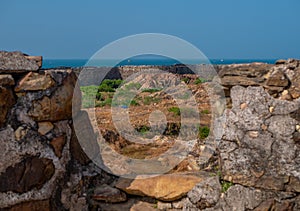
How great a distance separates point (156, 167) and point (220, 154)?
922 millimetres

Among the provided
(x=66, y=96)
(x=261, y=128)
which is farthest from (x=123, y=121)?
(x=261, y=128)

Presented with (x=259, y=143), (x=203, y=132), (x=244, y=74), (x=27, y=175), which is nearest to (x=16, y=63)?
(x=27, y=175)

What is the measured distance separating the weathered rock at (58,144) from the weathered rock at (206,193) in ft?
3.85

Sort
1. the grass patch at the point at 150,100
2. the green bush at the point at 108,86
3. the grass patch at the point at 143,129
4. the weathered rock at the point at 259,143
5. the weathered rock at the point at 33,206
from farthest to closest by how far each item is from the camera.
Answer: the green bush at the point at 108,86 < the grass patch at the point at 150,100 < the grass patch at the point at 143,129 < the weathered rock at the point at 33,206 < the weathered rock at the point at 259,143

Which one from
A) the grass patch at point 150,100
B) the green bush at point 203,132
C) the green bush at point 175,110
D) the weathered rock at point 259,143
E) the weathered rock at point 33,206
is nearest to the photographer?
the weathered rock at point 259,143

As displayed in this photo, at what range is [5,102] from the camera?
292 cm

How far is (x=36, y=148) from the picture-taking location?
3.01 meters

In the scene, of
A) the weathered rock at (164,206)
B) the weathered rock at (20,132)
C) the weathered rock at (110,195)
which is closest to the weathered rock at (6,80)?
the weathered rock at (20,132)

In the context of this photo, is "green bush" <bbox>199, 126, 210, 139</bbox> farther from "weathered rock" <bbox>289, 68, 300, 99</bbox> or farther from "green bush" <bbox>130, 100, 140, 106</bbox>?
"green bush" <bbox>130, 100, 140, 106</bbox>

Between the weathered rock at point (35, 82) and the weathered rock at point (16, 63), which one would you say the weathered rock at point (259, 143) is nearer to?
the weathered rock at point (35, 82)

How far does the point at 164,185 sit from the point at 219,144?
627mm

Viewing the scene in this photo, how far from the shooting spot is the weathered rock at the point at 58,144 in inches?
123

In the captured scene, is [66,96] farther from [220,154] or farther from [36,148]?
[220,154]

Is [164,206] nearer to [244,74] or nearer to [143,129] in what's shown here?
[244,74]
